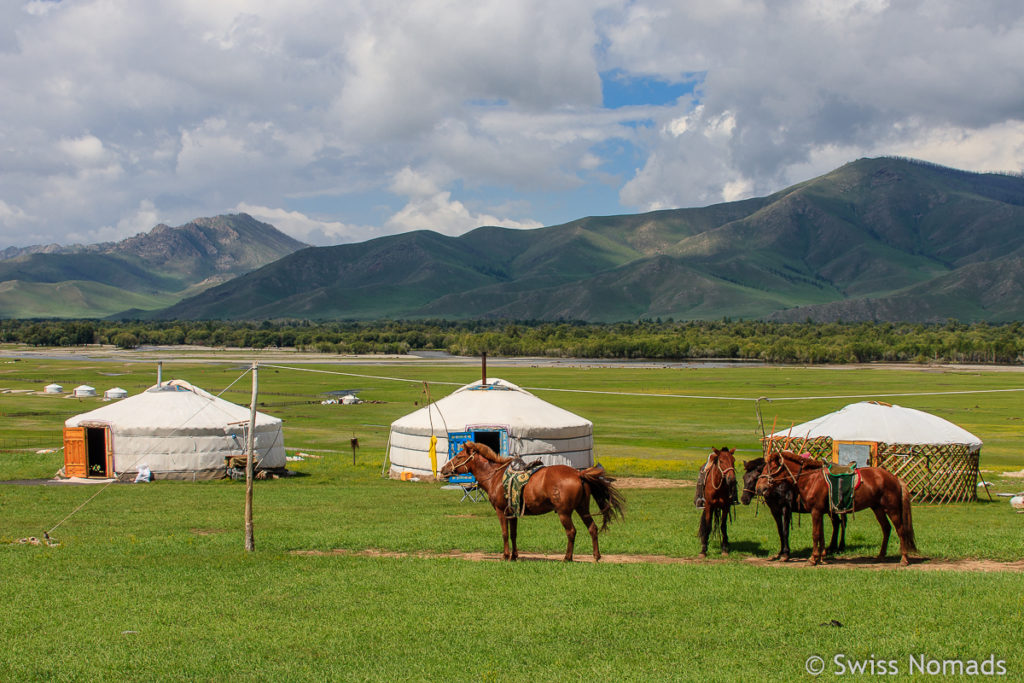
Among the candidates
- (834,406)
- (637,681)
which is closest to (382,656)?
(637,681)

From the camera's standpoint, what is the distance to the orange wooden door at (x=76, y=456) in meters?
26.6

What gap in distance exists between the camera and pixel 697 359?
13300cm

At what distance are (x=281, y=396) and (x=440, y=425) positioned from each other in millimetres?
44375

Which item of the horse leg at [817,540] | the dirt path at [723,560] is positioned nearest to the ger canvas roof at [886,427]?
the dirt path at [723,560]

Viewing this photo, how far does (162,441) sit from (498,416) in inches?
412

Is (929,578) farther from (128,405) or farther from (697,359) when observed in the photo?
(697,359)

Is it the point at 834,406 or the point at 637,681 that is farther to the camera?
the point at 834,406

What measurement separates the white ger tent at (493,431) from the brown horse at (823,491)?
13734 mm

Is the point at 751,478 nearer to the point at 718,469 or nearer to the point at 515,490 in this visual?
Answer: the point at 718,469

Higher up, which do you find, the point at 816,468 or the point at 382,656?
the point at 816,468

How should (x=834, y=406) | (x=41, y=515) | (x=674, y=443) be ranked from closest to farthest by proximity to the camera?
1. (x=41, y=515)
2. (x=674, y=443)
3. (x=834, y=406)

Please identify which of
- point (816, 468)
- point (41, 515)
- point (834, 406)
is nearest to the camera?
point (816, 468)

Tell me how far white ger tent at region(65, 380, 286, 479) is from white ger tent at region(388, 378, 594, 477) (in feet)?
15.0

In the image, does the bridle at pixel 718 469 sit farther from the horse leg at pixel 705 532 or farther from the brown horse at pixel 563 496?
the brown horse at pixel 563 496
